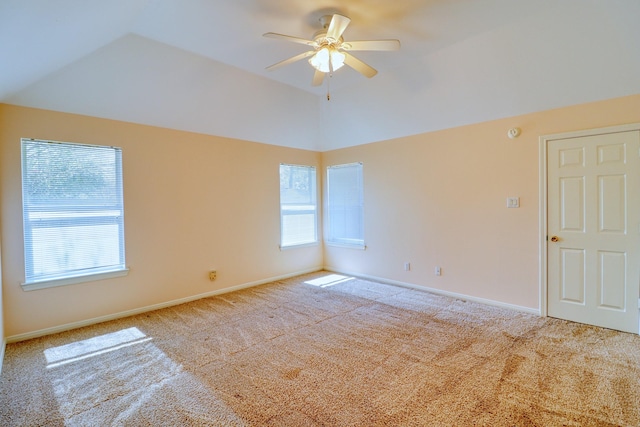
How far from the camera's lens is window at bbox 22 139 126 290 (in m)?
3.01

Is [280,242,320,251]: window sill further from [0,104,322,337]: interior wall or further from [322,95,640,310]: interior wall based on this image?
[322,95,640,310]: interior wall

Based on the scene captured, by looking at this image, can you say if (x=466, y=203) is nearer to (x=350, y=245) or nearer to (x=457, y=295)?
(x=457, y=295)

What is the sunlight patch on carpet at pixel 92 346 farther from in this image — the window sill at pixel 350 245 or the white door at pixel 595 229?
the white door at pixel 595 229

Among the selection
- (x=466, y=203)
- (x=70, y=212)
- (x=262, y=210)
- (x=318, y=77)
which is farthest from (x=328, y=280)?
(x=70, y=212)

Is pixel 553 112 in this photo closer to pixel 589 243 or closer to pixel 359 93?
pixel 589 243

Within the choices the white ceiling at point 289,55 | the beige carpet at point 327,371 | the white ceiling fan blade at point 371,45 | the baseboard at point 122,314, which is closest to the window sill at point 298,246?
the baseboard at point 122,314

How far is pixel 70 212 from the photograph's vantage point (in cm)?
321

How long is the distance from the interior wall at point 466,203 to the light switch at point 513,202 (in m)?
0.05

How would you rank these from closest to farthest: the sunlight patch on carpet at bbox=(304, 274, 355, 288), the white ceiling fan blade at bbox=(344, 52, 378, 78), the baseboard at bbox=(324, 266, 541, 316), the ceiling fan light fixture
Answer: the ceiling fan light fixture → the white ceiling fan blade at bbox=(344, 52, 378, 78) → the baseboard at bbox=(324, 266, 541, 316) → the sunlight patch on carpet at bbox=(304, 274, 355, 288)

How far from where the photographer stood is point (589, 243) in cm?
313

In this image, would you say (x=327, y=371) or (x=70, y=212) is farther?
(x=70, y=212)

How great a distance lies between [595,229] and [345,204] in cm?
338

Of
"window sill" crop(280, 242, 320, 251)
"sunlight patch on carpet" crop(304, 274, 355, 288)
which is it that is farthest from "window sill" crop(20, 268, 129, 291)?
"sunlight patch on carpet" crop(304, 274, 355, 288)

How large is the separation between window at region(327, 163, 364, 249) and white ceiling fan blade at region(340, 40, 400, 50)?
2.72 metres
